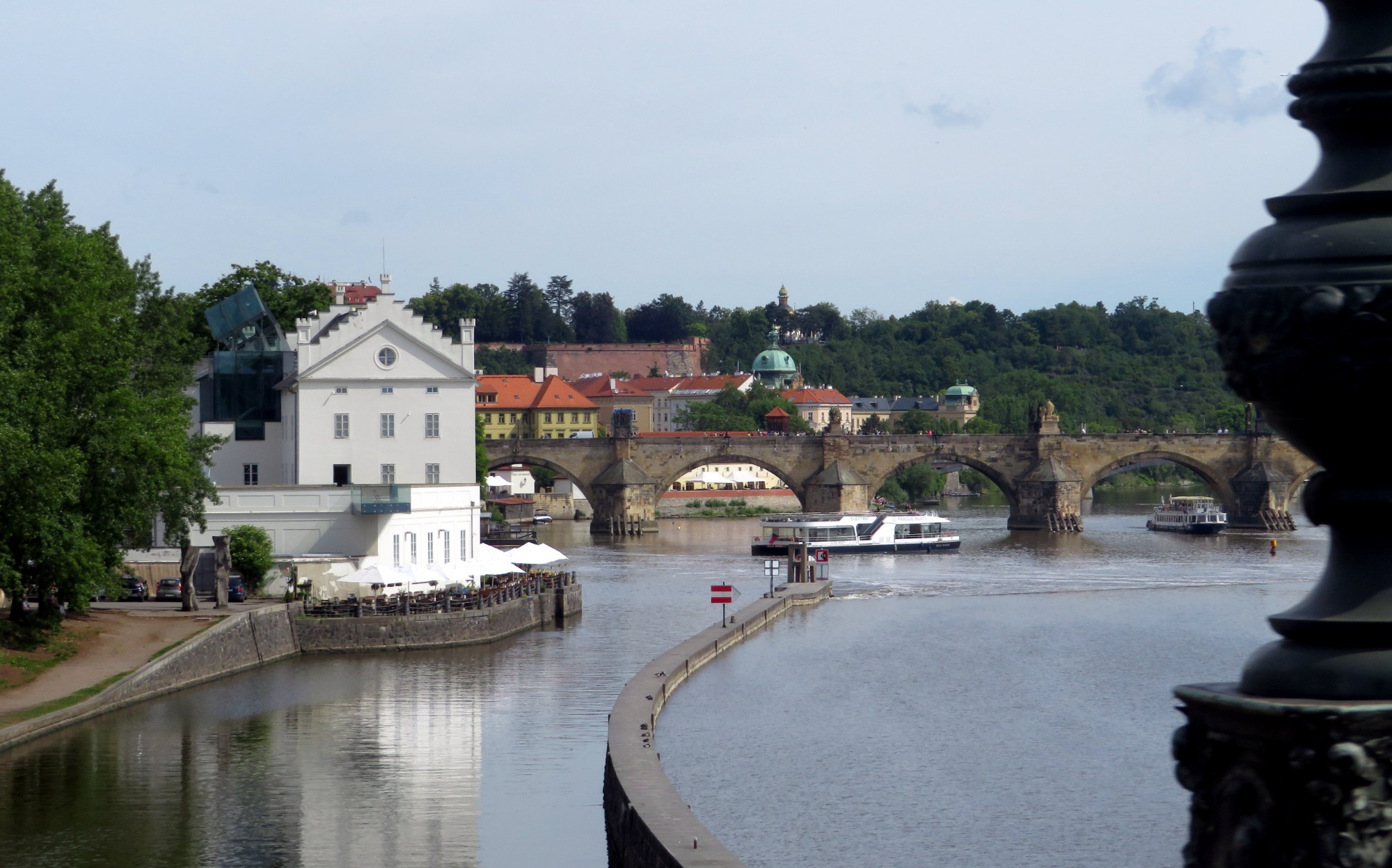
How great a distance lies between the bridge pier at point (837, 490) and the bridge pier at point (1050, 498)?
32.7 ft

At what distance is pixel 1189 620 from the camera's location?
55.2 meters

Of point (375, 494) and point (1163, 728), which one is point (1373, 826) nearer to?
point (1163, 728)

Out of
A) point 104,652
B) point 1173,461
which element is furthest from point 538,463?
point 104,652

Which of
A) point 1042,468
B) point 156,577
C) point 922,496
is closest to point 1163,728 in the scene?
point 156,577

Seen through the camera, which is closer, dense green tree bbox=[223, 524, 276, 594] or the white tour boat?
dense green tree bbox=[223, 524, 276, 594]

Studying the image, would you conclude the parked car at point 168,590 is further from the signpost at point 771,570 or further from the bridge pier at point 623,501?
the bridge pier at point 623,501

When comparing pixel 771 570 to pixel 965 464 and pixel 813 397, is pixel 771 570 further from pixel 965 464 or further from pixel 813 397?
pixel 813 397

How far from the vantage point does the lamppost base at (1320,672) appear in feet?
14.5

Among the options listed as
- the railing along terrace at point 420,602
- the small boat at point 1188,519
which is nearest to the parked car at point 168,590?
the railing along terrace at point 420,602

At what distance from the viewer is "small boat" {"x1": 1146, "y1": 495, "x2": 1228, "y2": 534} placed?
103 m

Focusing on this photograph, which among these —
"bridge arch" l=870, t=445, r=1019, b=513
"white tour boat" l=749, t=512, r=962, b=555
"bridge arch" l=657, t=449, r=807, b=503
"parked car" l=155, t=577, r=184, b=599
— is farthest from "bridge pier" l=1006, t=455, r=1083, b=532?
"parked car" l=155, t=577, r=184, b=599

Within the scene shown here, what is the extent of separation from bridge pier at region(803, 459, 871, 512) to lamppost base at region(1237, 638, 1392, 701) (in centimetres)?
10514

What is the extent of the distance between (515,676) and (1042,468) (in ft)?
245

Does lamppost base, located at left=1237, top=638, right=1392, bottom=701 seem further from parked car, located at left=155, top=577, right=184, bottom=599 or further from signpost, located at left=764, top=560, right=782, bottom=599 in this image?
signpost, located at left=764, top=560, right=782, bottom=599
